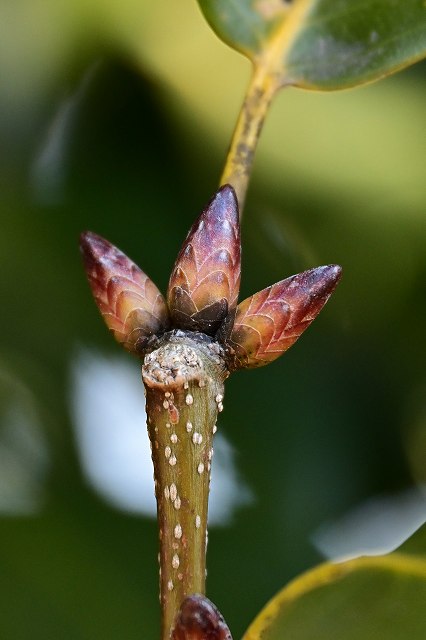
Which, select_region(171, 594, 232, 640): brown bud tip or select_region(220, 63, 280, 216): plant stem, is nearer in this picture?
select_region(171, 594, 232, 640): brown bud tip

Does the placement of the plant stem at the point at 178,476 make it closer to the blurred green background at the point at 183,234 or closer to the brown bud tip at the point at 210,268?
the brown bud tip at the point at 210,268

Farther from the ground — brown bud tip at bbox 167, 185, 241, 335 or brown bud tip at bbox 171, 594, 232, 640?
brown bud tip at bbox 167, 185, 241, 335

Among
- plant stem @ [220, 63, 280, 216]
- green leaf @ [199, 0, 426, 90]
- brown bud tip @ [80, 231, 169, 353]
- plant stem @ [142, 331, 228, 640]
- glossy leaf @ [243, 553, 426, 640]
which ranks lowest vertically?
glossy leaf @ [243, 553, 426, 640]

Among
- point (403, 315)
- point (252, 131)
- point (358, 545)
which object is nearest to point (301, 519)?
point (358, 545)

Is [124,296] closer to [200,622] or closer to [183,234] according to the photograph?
[200,622]

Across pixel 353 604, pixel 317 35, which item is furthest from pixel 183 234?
pixel 353 604

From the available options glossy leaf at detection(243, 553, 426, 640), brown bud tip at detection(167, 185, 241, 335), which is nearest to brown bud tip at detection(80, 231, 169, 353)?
brown bud tip at detection(167, 185, 241, 335)

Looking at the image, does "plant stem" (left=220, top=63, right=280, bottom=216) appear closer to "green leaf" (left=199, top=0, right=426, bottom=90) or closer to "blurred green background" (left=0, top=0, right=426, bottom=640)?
"green leaf" (left=199, top=0, right=426, bottom=90)

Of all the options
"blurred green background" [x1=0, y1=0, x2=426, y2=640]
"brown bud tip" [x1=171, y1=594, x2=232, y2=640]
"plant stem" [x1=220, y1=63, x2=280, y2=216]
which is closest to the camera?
"brown bud tip" [x1=171, y1=594, x2=232, y2=640]
